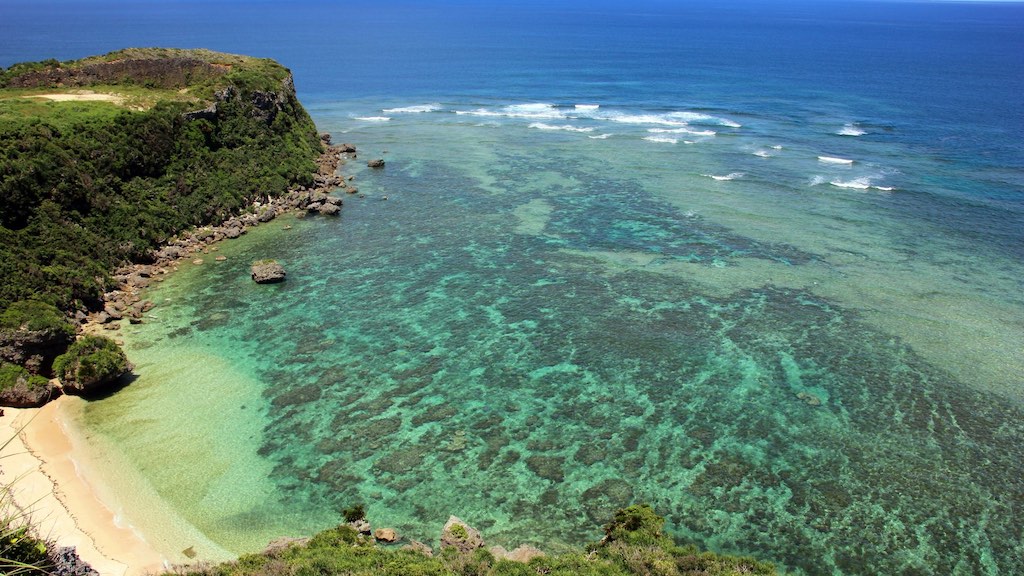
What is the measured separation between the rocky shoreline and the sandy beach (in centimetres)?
1109

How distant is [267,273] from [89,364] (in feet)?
55.3

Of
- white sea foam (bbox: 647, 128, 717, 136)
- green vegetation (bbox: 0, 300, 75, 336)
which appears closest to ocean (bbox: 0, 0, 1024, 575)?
green vegetation (bbox: 0, 300, 75, 336)

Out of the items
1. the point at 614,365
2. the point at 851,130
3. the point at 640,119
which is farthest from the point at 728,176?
the point at 614,365

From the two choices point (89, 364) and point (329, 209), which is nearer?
point (89, 364)

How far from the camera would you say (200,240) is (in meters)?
57.2

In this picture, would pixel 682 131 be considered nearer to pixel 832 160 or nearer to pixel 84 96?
pixel 832 160

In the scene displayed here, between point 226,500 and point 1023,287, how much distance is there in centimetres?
6086

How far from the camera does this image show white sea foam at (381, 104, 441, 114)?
390 ft

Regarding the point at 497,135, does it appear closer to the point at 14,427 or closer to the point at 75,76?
the point at 75,76

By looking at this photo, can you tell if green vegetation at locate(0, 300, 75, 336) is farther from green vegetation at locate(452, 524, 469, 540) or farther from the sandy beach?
green vegetation at locate(452, 524, 469, 540)

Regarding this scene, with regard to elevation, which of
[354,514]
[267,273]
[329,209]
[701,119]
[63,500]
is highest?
[701,119]

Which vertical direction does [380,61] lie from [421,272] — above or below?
above

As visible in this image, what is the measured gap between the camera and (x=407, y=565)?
75.5 ft

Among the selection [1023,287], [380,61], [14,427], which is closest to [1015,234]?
[1023,287]
